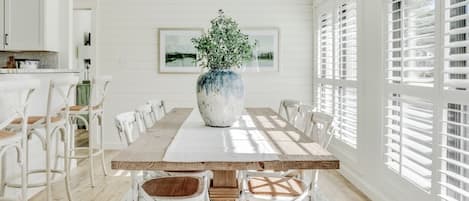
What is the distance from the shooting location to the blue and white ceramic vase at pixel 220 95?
261 centimetres

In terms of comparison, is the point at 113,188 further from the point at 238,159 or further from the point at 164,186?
the point at 238,159

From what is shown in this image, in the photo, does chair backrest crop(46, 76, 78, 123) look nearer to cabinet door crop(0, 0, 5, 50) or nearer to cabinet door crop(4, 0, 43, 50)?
cabinet door crop(4, 0, 43, 50)

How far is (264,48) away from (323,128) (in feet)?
12.0

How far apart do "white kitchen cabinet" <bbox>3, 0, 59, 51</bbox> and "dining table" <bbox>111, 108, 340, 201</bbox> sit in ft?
10.9

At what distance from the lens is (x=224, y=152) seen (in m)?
1.95

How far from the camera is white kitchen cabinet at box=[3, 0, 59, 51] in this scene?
5402 mm

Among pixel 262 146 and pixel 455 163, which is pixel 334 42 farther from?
pixel 262 146

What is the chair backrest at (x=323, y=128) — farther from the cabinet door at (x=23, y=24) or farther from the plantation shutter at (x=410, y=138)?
the cabinet door at (x=23, y=24)

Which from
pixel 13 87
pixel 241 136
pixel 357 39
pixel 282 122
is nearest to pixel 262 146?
pixel 241 136

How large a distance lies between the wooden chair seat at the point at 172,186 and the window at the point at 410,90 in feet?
4.83

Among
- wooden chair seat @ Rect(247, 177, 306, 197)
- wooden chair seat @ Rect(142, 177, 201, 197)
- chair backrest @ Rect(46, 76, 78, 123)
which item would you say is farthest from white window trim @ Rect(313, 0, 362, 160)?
chair backrest @ Rect(46, 76, 78, 123)

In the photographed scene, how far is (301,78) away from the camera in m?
6.16

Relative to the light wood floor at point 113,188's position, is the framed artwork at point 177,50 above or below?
above

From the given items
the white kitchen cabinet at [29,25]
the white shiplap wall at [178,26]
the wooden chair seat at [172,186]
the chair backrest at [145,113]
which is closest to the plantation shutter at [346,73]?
the white shiplap wall at [178,26]
